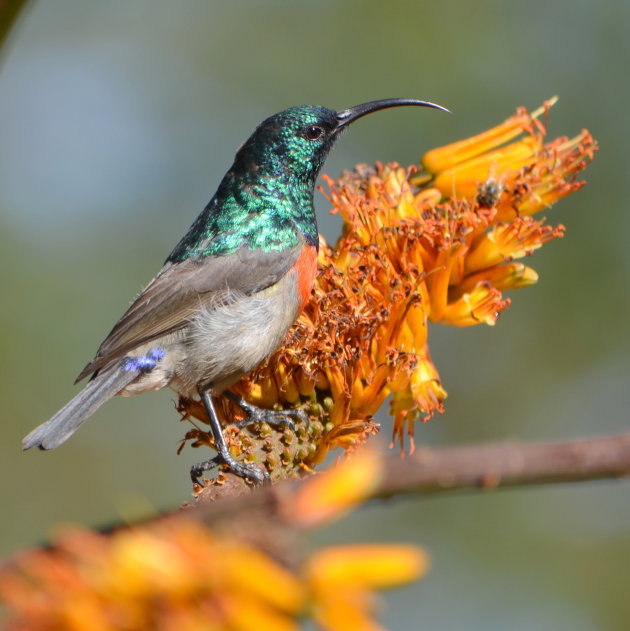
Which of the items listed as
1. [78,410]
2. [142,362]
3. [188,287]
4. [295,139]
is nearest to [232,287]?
[188,287]

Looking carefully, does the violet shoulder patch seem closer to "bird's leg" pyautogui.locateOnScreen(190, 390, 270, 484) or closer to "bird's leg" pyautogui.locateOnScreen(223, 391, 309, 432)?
"bird's leg" pyautogui.locateOnScreen(190, 390, 270, 484)

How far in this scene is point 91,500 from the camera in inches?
307

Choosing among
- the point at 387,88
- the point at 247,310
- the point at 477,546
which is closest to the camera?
the point at 247,310

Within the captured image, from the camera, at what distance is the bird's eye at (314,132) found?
15.8ft

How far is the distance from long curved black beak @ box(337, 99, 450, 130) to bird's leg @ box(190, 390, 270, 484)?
1.61m

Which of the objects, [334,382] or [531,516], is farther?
[531,516]

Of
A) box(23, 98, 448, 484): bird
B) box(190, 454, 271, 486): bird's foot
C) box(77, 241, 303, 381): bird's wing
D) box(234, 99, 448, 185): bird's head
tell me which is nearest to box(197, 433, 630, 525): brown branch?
box(190, 454, 271, 486): bird's foot

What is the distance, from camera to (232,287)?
15.2 feet

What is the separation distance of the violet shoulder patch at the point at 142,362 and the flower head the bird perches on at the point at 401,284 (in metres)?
0.75

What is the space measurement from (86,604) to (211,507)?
0.50 feet

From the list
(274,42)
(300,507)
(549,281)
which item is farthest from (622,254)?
(300,507)

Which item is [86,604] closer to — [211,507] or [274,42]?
[211,507]

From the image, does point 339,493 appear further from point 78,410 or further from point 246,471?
point 78,410

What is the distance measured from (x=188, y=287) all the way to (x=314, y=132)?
100 cm
